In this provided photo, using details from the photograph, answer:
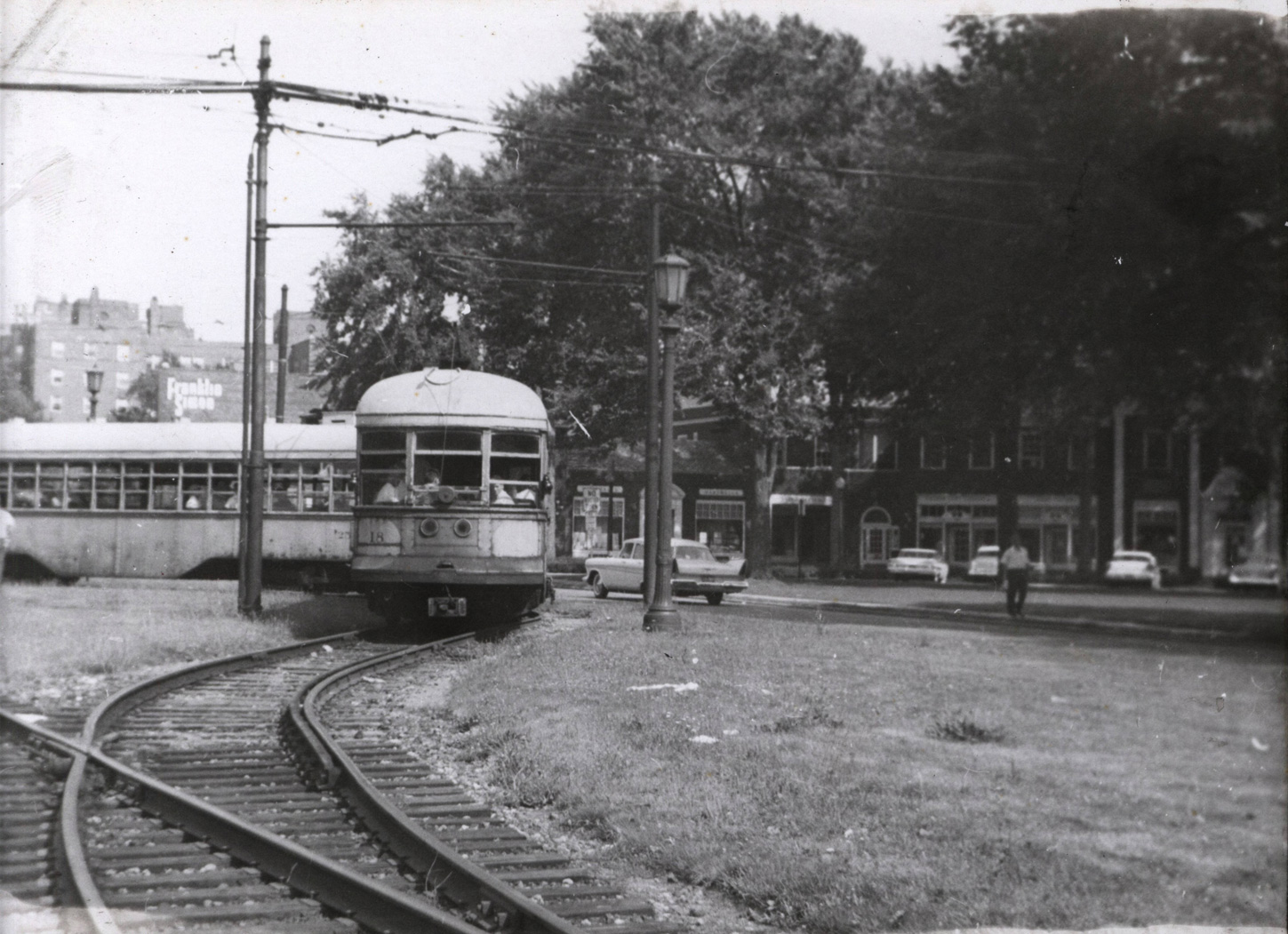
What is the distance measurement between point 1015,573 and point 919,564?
3.33 m

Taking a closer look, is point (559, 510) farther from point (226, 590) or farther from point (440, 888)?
point (440, 888)

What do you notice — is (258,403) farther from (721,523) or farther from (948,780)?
(948,780)

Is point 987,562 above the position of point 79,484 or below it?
below

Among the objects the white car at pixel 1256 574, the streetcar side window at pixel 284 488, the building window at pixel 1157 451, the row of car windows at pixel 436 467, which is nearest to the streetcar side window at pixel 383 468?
the row of car windows at pixel 436 467

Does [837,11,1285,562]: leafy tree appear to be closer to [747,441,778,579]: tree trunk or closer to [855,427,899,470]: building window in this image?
[855,427,899,470]: building window

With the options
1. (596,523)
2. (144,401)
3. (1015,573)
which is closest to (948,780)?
(1015,573)

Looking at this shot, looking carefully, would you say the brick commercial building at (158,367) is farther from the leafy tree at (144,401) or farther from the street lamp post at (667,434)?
the street lamp post at (667,434)

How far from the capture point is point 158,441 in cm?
2377

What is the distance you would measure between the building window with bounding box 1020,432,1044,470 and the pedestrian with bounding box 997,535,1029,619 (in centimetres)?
53

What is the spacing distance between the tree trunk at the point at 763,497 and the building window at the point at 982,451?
9.25 metres

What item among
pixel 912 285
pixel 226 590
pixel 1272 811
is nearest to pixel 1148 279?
pixel 1272 811

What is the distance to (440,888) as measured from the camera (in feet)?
17.6

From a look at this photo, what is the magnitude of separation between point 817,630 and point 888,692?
5.63 m

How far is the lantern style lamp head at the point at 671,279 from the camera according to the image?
15352 mm
